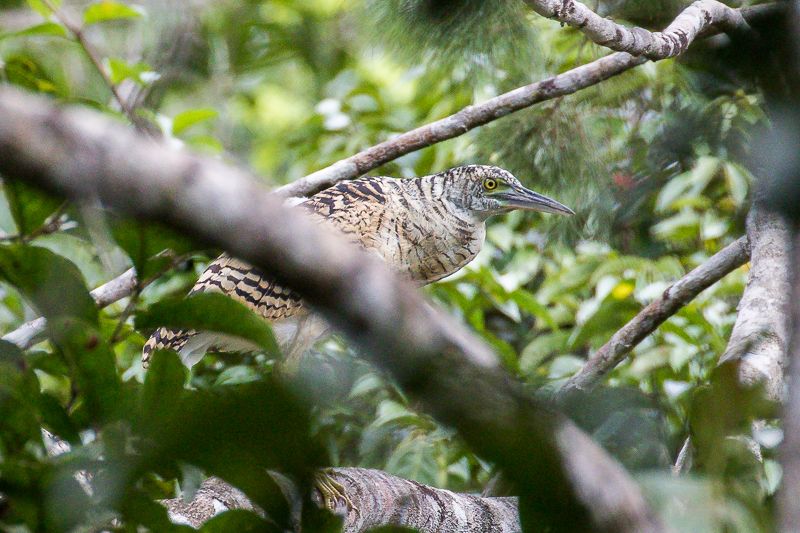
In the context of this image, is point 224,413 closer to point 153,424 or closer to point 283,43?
point 153,424

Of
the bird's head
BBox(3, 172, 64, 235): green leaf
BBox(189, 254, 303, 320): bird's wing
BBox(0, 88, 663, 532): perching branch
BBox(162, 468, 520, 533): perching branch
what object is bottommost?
BBox(162, 468, 520, 533): perching branch

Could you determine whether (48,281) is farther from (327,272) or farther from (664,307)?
(664,307)

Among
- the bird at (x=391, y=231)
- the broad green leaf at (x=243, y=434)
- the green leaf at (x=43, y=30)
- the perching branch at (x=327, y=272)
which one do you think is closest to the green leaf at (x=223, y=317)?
the broad green leaf at (x=243, y=434)

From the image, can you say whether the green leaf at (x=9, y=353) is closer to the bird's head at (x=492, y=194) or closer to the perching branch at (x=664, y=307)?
the perching branch at (x=664, y=307)

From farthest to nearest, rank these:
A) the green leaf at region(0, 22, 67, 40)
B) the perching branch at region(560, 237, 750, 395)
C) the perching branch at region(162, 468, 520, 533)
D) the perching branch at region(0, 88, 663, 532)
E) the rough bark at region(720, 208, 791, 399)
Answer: the green leaf at region(0, 22, 67, 40), the perching branch at region(560, 237, 750, 395), the perching branch at region(162, 468, 520, 533), the rough bark at region(720, 208, 791, 399), the perching branch at region(0, 88, 663, 532)

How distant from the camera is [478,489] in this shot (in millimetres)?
2742

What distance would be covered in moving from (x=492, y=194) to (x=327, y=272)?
2.23 m

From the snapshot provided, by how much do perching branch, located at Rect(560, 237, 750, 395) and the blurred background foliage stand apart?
0.12 m

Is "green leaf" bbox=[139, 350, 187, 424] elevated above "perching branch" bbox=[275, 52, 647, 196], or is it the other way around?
"green leaf" bbox=[139, 350, 187, 424]

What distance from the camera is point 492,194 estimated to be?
263 centimetres

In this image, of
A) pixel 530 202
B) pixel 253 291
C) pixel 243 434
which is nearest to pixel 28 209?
pixel 243 434

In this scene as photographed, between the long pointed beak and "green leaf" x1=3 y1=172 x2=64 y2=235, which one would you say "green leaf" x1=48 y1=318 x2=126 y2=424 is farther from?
the long pointed beak

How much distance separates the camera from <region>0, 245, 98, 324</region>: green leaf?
0.73 metres

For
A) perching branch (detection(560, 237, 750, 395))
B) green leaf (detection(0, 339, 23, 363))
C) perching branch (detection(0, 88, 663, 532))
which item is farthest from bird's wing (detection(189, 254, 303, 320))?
perching branch (detection(0, 88, 663, 532))
